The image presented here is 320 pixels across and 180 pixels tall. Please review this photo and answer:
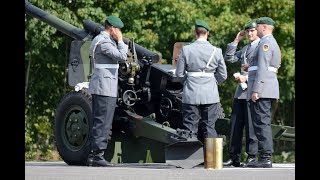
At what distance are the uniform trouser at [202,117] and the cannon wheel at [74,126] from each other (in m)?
1.20

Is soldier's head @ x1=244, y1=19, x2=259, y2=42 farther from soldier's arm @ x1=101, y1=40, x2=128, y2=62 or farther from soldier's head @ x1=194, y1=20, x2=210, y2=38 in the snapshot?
soldier's arm @ x1=101, y1=40, x2=128, y2=62

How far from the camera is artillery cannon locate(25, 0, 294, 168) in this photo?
43.4ft

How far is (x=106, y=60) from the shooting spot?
41.7 feet

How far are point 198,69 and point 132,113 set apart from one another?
121 cm

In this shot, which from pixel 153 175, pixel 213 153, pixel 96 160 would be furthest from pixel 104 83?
pixel 153 175

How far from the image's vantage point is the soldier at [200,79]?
496 inches

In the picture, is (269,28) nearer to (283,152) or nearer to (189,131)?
(189,131)

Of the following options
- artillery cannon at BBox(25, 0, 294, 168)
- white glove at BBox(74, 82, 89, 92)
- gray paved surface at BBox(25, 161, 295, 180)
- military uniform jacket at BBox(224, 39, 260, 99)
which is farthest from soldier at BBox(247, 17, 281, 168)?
white glove at BBox(74, 82, 89, 92)

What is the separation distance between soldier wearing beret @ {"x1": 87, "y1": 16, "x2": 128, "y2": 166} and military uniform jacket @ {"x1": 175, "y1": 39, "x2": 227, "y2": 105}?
691 mm

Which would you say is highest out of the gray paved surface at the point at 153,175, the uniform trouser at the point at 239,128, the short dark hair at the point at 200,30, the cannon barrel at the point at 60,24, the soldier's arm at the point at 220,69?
the cannon barrel at the point at 60,24

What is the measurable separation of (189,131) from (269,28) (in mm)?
1573

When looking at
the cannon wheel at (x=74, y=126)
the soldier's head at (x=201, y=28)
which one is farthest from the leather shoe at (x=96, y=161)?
the soldier's head at (x=201, y=28)

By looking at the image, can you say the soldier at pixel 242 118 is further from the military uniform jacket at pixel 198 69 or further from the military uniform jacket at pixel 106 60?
the military uniform jacket at pixel 106 60
